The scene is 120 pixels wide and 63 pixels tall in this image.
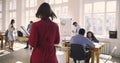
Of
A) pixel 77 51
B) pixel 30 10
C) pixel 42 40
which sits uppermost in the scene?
pixel 30 10

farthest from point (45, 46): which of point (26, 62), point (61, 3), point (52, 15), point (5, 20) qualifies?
point (5, 20)

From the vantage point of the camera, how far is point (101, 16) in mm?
6824

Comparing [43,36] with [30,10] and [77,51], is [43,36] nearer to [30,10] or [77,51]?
[77,51]

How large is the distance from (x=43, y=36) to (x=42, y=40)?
0.15 feet

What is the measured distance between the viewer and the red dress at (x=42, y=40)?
5.63 ft

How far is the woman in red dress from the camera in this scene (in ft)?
5.64

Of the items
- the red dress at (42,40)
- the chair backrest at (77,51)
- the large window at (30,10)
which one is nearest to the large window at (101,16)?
the chair backrest at (77,51)

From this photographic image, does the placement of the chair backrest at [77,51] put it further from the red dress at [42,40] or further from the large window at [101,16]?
the large window at [101,16]

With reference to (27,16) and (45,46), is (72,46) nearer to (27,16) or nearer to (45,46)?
(45,46)

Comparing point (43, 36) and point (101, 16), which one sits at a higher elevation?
point (101, 16)

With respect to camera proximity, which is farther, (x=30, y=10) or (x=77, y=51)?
(x=30, y=10)

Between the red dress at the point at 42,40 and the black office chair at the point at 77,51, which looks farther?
the black office chair at the point at 77,51

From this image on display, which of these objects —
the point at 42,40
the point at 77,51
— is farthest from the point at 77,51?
the point at 42,40

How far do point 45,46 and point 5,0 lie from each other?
1121cm
